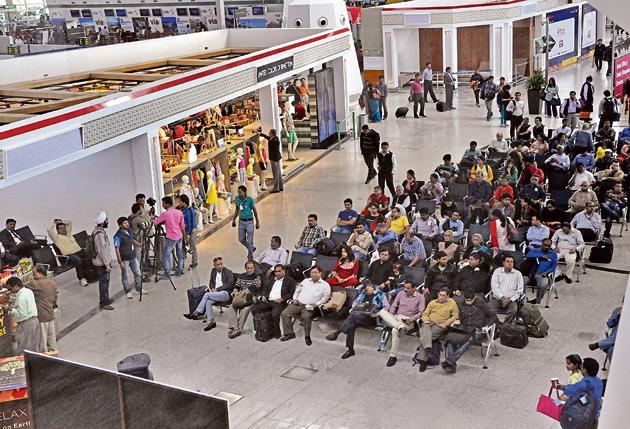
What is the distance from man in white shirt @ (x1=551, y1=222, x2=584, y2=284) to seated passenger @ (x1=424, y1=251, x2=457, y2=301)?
189cm

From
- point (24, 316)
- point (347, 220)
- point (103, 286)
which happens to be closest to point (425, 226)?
Answer: point (347, 220)

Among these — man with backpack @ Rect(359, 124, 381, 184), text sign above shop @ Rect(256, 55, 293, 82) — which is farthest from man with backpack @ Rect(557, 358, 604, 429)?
text sign above shop @ Rect(256, 55, 293, 82)

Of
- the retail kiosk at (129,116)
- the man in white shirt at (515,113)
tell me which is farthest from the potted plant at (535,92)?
the retail kiosk at (129,116)

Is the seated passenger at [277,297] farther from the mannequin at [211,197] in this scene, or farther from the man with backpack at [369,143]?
the man with backpack at [369,143]

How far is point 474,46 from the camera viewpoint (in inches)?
1347

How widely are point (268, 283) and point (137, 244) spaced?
9.57ft

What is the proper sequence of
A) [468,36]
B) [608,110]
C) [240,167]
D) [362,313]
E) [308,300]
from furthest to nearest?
[468,36], [608,110], [240,167], [308,300], [362,313]

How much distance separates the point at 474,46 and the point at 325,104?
11.6 metres

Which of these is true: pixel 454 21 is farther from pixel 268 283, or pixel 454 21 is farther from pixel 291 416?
pixel 291 416

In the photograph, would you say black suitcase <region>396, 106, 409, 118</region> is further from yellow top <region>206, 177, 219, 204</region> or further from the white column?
the white column

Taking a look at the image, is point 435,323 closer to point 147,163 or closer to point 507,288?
point 507,288

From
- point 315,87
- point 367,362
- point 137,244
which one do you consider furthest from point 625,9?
point 315,87

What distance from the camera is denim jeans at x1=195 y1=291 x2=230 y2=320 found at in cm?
1332

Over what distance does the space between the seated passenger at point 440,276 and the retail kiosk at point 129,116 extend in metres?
5.32
